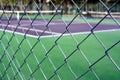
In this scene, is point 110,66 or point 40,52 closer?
point 110,66

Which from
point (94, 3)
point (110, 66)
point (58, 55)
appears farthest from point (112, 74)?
point (94, 3)

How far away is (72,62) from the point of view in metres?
5.04

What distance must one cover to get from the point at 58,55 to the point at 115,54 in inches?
56.8

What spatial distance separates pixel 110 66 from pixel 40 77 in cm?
158

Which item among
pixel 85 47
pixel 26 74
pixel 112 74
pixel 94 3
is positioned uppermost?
pixel 94 3

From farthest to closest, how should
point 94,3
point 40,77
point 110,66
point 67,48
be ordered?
point 94,3
point 67,48
point 110,66
point 40,77

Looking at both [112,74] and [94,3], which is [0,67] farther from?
[94,3]

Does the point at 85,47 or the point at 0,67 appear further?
the point at 85,47

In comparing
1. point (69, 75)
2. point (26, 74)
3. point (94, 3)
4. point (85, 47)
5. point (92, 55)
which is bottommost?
point (69, 75)

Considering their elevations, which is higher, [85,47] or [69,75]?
[85,47]

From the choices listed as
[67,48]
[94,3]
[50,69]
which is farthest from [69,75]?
[94,3]

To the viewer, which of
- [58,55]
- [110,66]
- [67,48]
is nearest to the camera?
[110,66]

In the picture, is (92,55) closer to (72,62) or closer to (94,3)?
(72,62)

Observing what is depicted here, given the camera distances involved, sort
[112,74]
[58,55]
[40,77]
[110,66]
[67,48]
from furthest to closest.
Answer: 1. [67,48]
2. [58,55]
3. [110,66]
4. [112,74]
5. [40,77]
